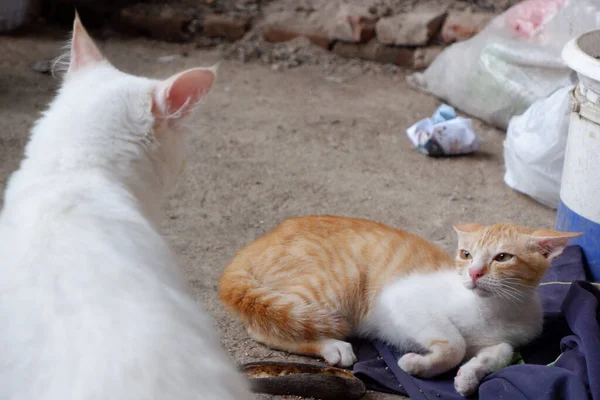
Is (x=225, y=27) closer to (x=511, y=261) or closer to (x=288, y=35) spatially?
(x=288, y=35)

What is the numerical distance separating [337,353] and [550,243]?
32.3 inches

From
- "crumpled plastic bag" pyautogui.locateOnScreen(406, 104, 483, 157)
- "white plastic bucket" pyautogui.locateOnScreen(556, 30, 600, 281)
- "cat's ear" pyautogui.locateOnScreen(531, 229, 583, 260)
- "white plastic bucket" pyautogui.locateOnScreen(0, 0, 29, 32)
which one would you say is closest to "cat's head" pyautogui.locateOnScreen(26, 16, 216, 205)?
"cat's ear" pyautogui.locateOnScreen(531, 229, 583, 260)

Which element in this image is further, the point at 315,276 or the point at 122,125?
the point at 315,276

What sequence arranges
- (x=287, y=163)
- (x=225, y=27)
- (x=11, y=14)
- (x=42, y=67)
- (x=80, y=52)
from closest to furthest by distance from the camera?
(x=80, y=52) → (x=287, y=163) → (x=42, y=67) → (x=11, y=14) → (x=225, y=27)

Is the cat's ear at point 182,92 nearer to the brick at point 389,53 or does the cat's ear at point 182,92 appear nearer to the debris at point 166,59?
the debris at point 166,59

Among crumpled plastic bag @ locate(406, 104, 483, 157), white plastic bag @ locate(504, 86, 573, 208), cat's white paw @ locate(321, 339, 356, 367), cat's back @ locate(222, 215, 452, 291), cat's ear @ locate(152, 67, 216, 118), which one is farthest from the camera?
crumpled plastic bag @ locate(406, 104, 483, 157)

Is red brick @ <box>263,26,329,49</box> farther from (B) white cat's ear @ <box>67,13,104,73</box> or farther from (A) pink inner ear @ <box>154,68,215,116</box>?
(A) pink inner ear @ <box>154,68,215,116</box>

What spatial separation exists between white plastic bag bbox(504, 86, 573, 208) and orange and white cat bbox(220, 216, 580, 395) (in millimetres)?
1102

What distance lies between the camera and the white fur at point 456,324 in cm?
248

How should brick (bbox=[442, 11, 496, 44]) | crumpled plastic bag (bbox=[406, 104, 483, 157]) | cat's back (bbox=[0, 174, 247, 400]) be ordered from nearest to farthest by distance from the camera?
cat's back (bbox=[0, 174, 247, 400]) → crumpled plastic bag (bbox=[406, 104, 483, 157]) → brick (bbox=[442, 11, 496, 44])

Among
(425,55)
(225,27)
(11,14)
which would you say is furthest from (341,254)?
(11,14)

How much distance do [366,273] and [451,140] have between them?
5.66 feet

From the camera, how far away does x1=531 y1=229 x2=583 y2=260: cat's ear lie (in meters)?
2.49

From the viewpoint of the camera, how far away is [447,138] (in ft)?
14.0
